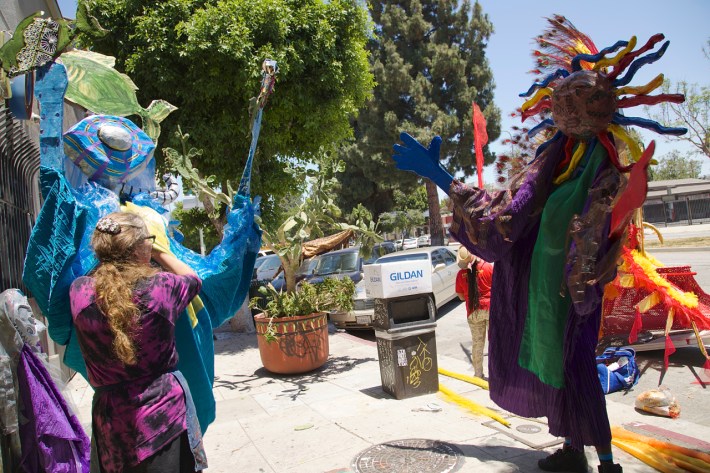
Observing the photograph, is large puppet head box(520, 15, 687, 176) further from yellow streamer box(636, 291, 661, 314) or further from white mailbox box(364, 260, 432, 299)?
yellow streamer box(636, 291, 661, 314)

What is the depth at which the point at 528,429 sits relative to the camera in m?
3.79

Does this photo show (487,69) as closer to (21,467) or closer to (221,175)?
(221,175)

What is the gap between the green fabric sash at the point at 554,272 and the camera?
8.53 feet

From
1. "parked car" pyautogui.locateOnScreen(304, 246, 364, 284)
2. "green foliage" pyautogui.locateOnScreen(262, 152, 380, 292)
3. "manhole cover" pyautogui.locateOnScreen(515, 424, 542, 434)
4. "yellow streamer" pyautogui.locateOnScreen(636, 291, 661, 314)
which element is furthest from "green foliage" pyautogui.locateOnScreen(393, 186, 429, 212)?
"manhole cover" pyautogui.locateOnScreen(515, 424, 542, 434)

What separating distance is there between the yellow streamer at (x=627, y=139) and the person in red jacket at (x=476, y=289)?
2.56 m

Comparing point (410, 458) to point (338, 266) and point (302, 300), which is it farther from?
point (338, 266)

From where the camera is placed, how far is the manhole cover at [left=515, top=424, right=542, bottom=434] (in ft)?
12.3

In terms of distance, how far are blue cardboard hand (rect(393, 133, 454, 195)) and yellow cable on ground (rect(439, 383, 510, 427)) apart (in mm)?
2191

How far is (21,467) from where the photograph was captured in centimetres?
232

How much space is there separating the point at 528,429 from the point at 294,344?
125 inches

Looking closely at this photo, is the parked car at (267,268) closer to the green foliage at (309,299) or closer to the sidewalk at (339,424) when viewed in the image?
the green foliage at (309,299)

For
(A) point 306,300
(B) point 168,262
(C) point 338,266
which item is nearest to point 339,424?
(A) point 306,300

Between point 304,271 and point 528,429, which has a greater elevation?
point 304,271

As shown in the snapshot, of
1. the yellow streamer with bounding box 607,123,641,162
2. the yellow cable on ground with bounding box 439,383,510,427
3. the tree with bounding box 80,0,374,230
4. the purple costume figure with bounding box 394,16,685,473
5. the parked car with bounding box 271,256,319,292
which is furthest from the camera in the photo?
the parked car with bounding box 271,256,319,292
